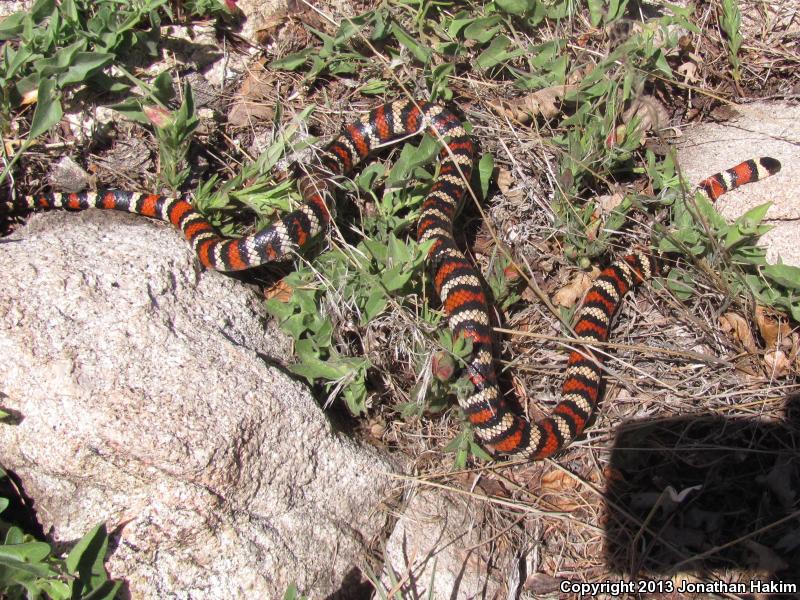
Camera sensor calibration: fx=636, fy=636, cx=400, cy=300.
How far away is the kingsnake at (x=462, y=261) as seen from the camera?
357 cm

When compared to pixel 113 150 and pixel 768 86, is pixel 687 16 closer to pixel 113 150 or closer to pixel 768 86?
pixel 768 86

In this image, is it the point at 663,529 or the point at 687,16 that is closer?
the point at 663,529

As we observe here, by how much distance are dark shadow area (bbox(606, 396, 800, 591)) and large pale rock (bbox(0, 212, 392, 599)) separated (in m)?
1.37

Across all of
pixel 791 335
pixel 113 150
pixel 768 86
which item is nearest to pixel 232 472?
pixel 113 150

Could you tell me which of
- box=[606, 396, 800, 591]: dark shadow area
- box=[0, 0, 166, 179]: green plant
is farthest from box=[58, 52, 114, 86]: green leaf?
box=[606, 396, 800, 591]: dark shadow area

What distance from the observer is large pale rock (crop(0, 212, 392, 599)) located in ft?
9.02

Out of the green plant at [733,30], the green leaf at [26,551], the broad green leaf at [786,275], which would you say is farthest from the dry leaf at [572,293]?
the green leaf at [26,551]

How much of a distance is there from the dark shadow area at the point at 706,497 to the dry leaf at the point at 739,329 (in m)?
0.39

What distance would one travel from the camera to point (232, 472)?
2.90 m

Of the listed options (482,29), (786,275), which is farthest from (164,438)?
(482,29)

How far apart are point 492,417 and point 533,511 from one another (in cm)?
54

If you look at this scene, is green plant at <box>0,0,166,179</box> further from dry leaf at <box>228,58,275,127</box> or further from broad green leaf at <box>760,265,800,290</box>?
broad green leaf at <box>760,265,800,290</box>

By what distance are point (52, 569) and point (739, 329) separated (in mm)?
3817

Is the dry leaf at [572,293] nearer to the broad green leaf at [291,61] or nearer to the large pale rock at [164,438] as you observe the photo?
the large pale rock at [164,438]
